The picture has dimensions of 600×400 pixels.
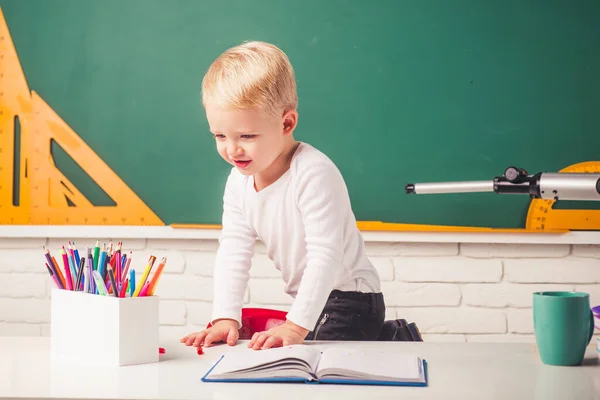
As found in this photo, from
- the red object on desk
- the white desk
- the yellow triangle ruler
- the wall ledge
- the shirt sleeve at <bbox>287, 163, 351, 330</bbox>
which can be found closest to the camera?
the white desk

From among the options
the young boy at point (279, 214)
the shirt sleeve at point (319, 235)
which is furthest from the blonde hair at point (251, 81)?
the shirt sleeve at point (319, 235)

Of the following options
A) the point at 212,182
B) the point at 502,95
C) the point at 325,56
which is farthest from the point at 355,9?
the point at 212,182

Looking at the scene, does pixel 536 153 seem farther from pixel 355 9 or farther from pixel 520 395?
pixel 520 395

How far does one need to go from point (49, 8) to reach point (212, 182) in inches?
27.7

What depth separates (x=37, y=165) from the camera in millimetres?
2137

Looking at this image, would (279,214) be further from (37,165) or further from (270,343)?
(37,165)

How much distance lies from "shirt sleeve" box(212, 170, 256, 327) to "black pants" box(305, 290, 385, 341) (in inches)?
6.5

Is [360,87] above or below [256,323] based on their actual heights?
above

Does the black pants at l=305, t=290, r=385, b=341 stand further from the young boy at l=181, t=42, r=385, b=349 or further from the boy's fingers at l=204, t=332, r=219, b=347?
the boy's fingers at l=204, t=332, r=219, b=347

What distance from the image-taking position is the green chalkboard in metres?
1.99

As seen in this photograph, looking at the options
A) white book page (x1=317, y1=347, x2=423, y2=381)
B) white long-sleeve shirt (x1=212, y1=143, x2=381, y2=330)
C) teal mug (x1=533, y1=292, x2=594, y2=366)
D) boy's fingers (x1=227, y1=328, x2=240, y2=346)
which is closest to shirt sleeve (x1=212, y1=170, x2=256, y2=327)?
white long-sleeve shirt (x1=212, y1=143, x2=381, y2=330)

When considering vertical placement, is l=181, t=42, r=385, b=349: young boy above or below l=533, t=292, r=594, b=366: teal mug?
above

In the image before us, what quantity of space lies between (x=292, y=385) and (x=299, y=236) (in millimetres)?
583

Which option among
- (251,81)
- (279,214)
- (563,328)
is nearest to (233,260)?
(279,214)
